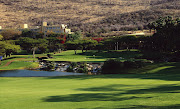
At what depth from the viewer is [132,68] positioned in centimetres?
4794

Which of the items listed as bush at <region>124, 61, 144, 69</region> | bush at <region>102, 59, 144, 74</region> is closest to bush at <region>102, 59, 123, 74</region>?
bush at <region>102, 59, 144, 74</region>

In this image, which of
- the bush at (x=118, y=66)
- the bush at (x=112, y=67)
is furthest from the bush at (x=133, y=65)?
the bush at (x=112, y=67)

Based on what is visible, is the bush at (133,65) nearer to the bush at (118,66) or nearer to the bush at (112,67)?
the bush at (118,66)

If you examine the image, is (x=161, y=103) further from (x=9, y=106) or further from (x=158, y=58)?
(x=158, y=58)

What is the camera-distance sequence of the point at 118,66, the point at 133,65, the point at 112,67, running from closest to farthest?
the point at 133,65 → the point at 118,66 → the point at 112,67

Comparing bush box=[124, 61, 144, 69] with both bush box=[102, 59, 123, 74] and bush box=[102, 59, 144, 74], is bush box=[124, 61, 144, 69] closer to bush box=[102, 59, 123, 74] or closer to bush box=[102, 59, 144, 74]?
bush box=[102, 59, 144, 74]

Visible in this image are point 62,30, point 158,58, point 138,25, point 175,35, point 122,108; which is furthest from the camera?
point 138,25

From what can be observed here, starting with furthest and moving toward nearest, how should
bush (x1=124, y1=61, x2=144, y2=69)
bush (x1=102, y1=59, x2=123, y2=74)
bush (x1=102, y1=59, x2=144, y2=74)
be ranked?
bush (x1=102, y1=59, x2=123, y2=74)
bush (x1=102, y1=59, x2=144, y2=74)
bush (x1=124, y1=61, x2=144, y2=69)

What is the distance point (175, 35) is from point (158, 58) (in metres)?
16.3

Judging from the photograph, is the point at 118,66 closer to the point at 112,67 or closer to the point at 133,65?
the point at 112,67

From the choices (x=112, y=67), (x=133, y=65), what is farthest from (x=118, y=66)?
(x=133, y=65)

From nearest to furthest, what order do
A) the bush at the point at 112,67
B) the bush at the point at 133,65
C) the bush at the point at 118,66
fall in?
the bush at the point at 133,65 → the bush at the point at 118,66 → the bush at the point at 112,67

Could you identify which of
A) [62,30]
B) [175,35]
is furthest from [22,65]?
[62,30]

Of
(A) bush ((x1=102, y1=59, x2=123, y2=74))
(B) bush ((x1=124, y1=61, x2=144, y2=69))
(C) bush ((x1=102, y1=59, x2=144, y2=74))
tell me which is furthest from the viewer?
(A) bush ((x1=102, y1=59, x2=123, y2=74))
